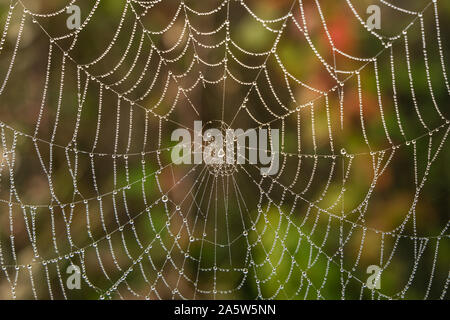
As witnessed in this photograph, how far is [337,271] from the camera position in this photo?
86.9 inches

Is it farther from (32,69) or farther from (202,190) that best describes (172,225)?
(32,69)

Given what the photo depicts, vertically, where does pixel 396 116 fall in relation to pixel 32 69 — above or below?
below

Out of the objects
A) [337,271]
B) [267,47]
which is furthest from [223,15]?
[337,271]

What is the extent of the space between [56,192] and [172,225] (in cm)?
37

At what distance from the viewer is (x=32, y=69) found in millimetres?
2283

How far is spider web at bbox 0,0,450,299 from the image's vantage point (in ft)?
6.89

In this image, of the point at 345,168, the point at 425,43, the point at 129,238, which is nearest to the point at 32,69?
the point at 129,238

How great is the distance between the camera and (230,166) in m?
2.28

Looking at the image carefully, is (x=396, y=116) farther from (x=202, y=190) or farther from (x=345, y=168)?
(x=202, y=190)

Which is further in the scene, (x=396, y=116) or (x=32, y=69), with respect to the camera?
(x=32, y=69)

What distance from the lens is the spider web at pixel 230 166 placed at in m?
2.10
